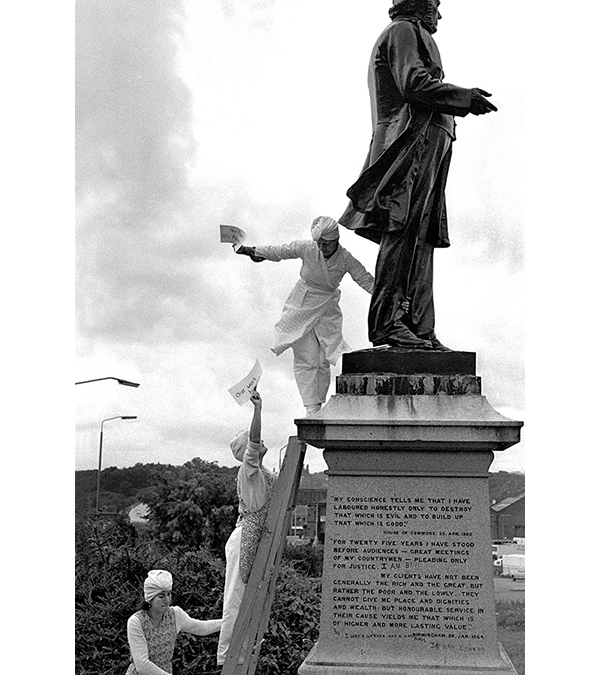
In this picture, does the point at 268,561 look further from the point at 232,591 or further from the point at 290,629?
the point at 290,629

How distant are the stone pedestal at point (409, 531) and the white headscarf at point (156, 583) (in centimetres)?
136

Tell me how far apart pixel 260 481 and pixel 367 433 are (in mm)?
1563

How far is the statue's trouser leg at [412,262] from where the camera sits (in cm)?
830

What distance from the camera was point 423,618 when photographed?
750 cm

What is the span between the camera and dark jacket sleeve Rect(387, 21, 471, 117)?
317 inches

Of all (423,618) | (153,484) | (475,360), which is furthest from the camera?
(153,484)

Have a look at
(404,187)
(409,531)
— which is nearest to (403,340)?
(404,187)

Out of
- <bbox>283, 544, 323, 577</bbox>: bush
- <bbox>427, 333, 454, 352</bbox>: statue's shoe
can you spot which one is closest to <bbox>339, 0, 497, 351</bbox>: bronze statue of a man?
<bbox>427, 333, 454, 352</bbox>: statue's shoe

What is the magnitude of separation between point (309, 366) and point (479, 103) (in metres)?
2.66

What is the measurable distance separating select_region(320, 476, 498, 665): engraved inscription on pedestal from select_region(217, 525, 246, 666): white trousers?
141 cm

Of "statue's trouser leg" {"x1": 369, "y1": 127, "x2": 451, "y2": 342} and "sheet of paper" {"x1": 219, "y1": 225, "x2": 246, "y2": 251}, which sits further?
"sheet of paper" {"x1": 219, "y1": 225, "x2": 246, "y2": 251}

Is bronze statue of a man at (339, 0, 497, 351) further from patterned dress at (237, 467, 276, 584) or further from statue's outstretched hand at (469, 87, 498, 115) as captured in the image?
patterned dress at (237, 467, 276, 584)

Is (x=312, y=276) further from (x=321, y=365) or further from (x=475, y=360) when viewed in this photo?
(x=475, y=360)

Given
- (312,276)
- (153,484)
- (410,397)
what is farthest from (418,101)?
(153,484)
